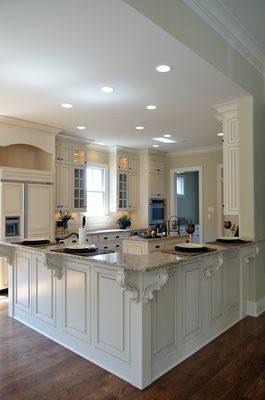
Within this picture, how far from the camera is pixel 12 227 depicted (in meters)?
4.69

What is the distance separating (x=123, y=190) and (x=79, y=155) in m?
1.47

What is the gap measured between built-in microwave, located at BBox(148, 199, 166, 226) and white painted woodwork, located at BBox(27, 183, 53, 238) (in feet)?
9.48

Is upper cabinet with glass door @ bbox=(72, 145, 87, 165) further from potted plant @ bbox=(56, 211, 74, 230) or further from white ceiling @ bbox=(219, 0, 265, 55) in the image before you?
white ceiling @ bbox=(219, 0, 265, 55)

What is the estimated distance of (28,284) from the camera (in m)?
3.48

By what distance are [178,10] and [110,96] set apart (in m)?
1.47

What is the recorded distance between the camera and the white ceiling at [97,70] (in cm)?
223

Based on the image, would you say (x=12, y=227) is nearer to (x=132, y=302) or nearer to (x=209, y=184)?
(x=132, y=302)

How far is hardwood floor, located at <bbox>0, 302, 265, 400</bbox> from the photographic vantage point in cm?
218

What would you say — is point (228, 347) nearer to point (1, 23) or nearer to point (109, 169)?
point (1, 23)

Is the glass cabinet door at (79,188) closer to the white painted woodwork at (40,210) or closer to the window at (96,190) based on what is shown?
the window at (96,190)

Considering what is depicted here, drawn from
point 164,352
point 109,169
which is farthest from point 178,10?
point 109,169

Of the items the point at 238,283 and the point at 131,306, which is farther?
the point at 238,283

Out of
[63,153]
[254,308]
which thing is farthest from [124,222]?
[254,308]

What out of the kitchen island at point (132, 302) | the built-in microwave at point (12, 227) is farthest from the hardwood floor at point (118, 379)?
the built-in microwave at point (12, 227)
